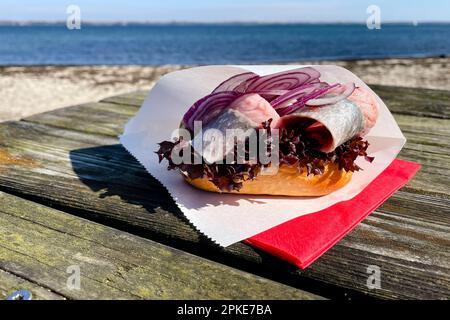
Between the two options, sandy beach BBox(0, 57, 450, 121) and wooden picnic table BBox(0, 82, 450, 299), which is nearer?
wooden picnic table BBox(0, 82, 450, 299)

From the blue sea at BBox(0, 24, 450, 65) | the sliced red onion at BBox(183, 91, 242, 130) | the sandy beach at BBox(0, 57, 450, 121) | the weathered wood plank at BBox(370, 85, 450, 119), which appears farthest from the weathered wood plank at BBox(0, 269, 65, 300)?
the blue sea at BBox(0, 24, 450, 65)

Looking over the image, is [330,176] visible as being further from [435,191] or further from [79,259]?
[79,259]

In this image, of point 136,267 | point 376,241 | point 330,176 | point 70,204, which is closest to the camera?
point 136,267

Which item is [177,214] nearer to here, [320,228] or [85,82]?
[320,228]

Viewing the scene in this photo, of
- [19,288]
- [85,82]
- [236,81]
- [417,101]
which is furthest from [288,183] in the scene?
[85,82]

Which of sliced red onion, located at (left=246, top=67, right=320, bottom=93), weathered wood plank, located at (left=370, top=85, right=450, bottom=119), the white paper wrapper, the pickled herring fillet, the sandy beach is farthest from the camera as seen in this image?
the sandy beach

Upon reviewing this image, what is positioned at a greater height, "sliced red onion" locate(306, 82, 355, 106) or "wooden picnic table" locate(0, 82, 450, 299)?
"sliced red onion" locate(306, 82, 355, 106)

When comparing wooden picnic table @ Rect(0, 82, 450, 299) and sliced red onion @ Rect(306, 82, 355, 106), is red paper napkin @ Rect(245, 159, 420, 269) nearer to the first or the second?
wooden picnic table @ Rect(0, 82, 450, 299)
